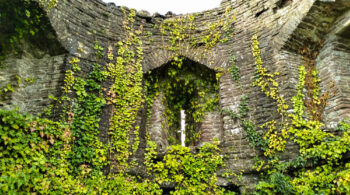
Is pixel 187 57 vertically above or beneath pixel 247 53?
above

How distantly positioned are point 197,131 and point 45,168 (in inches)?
147

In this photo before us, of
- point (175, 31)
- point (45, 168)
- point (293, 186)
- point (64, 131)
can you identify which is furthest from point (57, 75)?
point (293, 186)

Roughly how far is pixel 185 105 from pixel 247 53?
2253 mm

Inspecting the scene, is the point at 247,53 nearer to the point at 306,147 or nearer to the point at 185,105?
the point at 185,105

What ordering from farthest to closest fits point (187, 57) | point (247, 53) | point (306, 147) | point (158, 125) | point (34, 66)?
point (187, 57)
point (158, 125)
point (247, 53)
point (34, 66)
point (306, 147)

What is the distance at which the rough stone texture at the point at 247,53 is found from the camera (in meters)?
5.35

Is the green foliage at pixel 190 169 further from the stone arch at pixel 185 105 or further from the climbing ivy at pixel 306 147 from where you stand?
the climbing ivy at pixel 306 147

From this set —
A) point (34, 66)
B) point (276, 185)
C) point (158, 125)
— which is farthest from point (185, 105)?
point (34, 66)

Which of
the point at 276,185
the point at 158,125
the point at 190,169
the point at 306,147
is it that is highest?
the point at 158,125

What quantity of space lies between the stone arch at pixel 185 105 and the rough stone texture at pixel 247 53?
0.31 ft

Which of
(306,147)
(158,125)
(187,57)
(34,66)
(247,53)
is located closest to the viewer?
(306,147)

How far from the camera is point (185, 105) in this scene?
735 centimetres

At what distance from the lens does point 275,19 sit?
6035mm

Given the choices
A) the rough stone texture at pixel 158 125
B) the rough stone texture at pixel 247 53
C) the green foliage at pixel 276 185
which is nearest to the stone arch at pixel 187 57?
the rough stone texture at pixel 247 53
